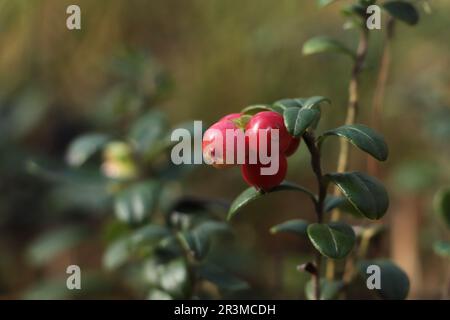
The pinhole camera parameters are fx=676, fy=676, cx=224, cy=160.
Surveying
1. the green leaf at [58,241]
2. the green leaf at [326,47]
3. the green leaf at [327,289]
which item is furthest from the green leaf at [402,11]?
the green leaf at [58,241]

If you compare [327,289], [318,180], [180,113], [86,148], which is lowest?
[327,289]

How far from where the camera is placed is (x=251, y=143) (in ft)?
1.98

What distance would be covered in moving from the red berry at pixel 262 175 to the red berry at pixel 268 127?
16 millimetres

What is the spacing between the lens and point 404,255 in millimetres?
1505

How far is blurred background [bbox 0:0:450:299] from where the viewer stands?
4.49 ft

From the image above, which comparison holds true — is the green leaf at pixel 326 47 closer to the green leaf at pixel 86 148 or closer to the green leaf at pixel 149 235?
the green leaf at pixel 149 235

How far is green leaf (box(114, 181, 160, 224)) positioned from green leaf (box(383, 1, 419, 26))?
45 cm

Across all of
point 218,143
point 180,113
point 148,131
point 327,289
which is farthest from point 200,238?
point 180,113

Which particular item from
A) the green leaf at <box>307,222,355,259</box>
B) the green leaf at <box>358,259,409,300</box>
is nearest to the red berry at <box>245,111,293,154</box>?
the green leaf at <box>307,222,355,259</box>

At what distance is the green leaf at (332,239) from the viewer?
25.3 inches

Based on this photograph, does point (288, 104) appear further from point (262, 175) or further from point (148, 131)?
point (148, 131)

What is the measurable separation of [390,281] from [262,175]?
22 cm

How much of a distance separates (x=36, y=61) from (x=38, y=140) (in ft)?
0.77

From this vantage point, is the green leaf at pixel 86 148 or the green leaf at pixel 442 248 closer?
the green leaf at pixel 442 248
